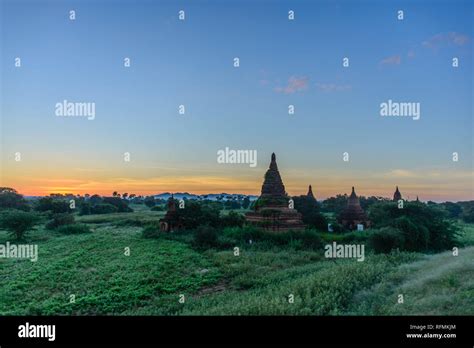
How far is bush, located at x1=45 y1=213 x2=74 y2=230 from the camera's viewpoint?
1118 cm

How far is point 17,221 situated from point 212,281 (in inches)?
260

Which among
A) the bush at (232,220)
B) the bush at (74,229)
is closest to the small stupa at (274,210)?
the bush at (232,220)

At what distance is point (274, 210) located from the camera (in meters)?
16.5

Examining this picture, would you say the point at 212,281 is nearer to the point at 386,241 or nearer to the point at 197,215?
the point at 386,241

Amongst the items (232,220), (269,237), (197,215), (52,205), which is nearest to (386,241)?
(269,237)

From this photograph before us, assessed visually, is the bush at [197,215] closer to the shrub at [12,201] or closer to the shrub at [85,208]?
the shrub at [85,208]

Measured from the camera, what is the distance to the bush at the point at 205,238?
41.9 ft

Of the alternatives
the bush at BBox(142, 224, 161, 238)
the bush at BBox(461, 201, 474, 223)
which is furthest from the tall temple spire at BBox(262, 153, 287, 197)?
the bush at BBox(461, 201, 474, 223)

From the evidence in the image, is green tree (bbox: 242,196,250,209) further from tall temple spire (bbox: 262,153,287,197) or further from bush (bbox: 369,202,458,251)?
bush (bbox: 369,202,458,251)

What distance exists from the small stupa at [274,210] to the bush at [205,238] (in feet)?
10.3

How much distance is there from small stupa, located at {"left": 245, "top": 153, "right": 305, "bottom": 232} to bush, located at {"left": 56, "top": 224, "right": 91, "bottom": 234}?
23.2 ft

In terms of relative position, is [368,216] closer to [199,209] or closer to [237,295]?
[199,209]
